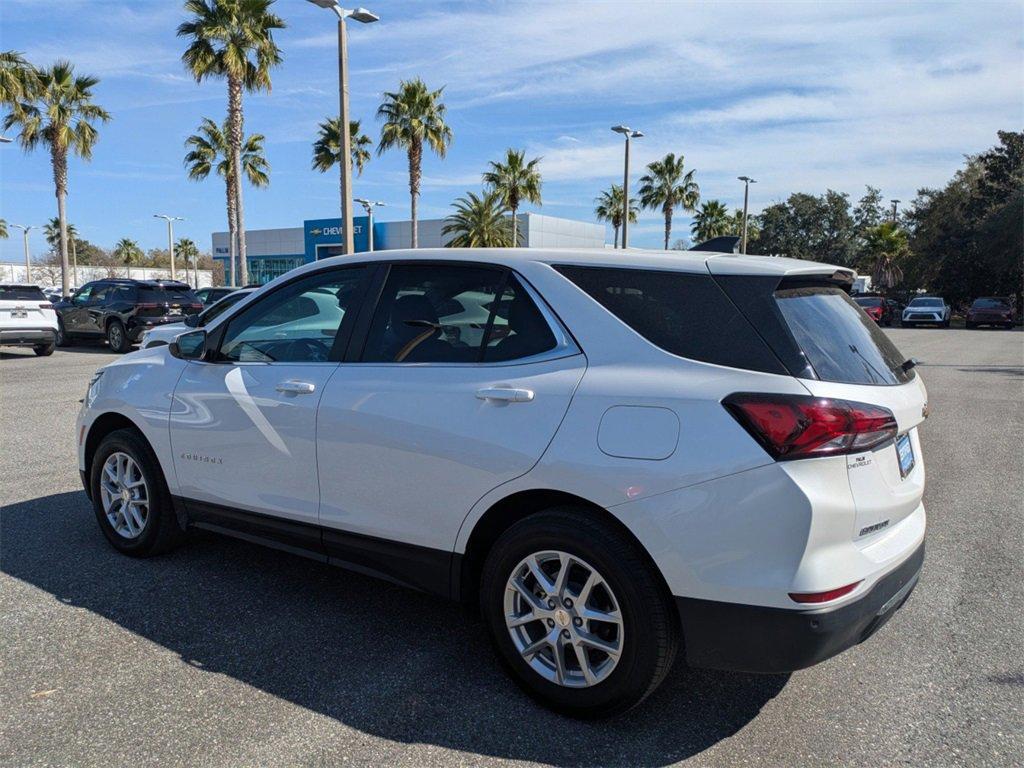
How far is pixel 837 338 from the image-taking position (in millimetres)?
2941

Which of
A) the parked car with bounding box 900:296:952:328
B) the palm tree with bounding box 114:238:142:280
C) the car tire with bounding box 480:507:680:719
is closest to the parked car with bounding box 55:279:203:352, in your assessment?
the car tire with bounding box 480:507:680:719

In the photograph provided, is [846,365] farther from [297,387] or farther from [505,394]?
[297,387]

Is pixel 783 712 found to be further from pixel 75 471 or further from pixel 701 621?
pixel 75 471

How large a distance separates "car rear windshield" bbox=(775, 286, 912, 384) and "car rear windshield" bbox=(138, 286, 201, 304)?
17765 millimetres

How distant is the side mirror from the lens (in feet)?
14.1

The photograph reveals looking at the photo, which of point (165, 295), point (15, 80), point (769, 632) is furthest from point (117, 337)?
point (769, 632)

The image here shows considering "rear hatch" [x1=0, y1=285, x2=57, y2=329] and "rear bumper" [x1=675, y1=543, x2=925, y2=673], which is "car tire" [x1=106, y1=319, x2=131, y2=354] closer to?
"rear hatch" [x1=0, y1=285, x2=57, y2=329]

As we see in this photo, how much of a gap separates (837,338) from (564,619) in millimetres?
1445

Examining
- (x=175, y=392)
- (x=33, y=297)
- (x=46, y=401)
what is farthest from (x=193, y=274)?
(x=175, y=392)

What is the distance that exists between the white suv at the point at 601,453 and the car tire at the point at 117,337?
640 inches

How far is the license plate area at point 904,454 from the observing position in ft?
9.83

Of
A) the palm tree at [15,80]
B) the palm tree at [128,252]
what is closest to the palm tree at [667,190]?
the palm tree at [15,80]

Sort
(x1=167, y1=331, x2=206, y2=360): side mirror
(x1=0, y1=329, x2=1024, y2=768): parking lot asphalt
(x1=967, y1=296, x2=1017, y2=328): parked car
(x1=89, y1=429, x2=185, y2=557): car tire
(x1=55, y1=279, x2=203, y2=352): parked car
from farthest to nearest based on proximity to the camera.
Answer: (x1=967, y1=296, x2=1017, y2=328): parked car, (x1=55, y1=279, x2=203, y2=352): parked car, (x1=89, y1=429, x2=185, y2=557): car tire, (x1=167, y1=331, x2=206, y2=360): side mirror, (x1=0, y1=329, x2=1024, y2=768): parking lot asphalt

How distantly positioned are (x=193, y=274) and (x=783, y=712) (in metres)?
92.1
